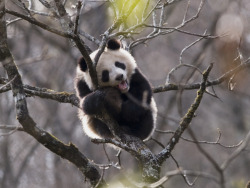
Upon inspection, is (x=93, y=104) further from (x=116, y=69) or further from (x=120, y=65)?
(x=120, y=65)

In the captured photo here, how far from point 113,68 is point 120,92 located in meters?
0.46

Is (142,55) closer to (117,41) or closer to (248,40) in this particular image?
(248,40)

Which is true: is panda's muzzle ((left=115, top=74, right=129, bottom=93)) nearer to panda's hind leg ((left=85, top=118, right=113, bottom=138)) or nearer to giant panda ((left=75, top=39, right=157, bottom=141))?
giant panda ((left=75, top=39, right=157, bottom=141))

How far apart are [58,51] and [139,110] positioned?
1218 cm

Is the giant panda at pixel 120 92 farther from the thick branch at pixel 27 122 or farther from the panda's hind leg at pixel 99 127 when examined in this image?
the thick branch at pixel 27 122

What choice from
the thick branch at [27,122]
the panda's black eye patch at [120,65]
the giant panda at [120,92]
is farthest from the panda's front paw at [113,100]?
the thick branch at [27,122]

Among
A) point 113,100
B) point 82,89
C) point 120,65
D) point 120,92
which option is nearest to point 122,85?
point 120,92

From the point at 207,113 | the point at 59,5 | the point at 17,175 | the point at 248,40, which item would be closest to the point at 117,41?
the point at 59,5

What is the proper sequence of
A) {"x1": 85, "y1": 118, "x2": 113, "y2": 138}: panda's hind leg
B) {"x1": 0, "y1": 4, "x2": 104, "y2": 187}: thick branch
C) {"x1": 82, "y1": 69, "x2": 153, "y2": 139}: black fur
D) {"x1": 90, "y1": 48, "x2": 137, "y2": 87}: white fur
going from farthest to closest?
{"x1": 85, "y1": 118, "x2": 113, "y2": 138}: panda's hind leg
{"x1": 90, "y1": 48, "x2": 137, "y2": 87}: white fur
{"x1": 82, "y1": 69, "x2": 153, "y2": 139}: black fur
{"x1": 0, "y1": 4, "x2": 104, "y2": 187}: thick branch

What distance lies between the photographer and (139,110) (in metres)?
7.98

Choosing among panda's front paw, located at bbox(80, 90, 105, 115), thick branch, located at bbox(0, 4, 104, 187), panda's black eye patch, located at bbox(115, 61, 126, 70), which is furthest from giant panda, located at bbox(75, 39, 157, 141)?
thick branch, located at bbox(0, 4, 104, 187)

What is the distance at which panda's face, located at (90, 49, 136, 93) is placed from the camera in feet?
25.9

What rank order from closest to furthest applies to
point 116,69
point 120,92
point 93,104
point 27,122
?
1. point 27,122
2. point 93,104
3. point 120,92
4. point 116,69

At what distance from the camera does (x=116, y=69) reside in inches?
319
